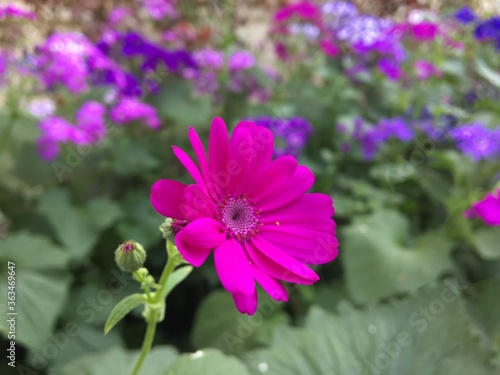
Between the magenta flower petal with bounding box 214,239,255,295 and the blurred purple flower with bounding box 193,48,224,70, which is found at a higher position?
the blurred purple flower with bounding box 193,48,224,70

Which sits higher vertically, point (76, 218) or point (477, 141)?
point (477, 141)

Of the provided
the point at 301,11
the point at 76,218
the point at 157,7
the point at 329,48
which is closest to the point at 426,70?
the point at 329,48

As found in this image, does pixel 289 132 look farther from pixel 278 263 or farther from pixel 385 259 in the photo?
pixel 278 263

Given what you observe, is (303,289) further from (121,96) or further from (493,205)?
(121,96)

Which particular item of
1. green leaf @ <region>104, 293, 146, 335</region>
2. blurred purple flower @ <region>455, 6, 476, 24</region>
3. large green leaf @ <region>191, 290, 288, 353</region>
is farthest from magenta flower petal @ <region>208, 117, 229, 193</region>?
blurred purple flower @ <region>455, 6, 476, 24</region>

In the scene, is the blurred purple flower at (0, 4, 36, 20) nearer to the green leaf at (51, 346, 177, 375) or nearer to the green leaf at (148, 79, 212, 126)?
the green leaf at (148, 79, 212, 126)

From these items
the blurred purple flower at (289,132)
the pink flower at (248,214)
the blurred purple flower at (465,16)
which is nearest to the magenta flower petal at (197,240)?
the pink flower at (248,214)

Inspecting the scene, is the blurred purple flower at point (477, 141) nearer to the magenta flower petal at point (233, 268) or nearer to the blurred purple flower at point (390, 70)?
the blurred purple flower at point (390, 70)
